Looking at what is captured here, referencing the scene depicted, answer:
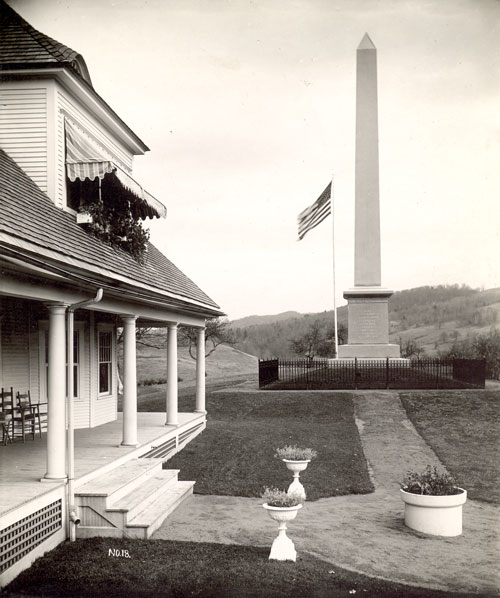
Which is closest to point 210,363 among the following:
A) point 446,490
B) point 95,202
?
point 95,202

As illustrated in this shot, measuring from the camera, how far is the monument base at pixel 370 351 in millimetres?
28766

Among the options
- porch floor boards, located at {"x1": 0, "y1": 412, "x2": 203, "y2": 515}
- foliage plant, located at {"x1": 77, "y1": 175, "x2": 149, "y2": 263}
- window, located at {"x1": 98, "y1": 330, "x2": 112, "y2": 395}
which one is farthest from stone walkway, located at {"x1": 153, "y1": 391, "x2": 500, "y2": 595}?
window, located at {"x1": 98, "y1": 330, "x2": 112, "y2": 395}

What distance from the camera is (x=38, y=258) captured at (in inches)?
348

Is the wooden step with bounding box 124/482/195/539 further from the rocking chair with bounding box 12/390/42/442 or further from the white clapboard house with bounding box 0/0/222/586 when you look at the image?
the rocking chair with bounding box 12/390/42/442

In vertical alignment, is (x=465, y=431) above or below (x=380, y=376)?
below

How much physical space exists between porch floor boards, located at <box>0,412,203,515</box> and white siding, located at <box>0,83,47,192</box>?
5462 mm

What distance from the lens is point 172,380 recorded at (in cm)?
1744

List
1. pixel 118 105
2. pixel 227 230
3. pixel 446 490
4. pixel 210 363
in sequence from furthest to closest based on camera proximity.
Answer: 1. pixel 227 230
2. pixel 210 363
3. pixel 118 105
4. pixel 446 490

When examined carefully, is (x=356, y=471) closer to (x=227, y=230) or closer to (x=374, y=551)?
(x=374, y=551)

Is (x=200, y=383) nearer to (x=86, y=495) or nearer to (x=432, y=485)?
(x=432, y=485)

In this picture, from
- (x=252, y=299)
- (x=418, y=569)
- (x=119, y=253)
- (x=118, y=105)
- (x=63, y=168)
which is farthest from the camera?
(x=252, y=299)

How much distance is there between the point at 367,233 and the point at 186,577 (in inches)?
878

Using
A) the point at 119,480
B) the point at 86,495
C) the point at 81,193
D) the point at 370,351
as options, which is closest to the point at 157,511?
the point at 119,480

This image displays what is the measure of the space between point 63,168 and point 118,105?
19.9m
